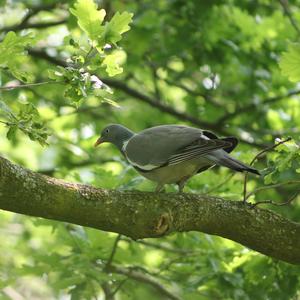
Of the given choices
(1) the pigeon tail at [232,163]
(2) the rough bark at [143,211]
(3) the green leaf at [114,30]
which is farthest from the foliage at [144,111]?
(2) the rough bark at [143,211]

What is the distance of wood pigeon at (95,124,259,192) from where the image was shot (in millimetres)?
4719

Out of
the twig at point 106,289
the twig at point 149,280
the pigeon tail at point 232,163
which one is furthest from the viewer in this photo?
the twig at point 149,280

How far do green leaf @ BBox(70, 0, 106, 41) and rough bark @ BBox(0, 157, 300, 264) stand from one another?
778 mm

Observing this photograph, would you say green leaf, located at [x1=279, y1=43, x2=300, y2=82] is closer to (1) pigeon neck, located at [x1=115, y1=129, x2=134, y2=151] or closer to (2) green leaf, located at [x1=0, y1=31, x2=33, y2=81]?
(2) green leaf, located at [x1=0, y1=31, x2=33, y2=81]

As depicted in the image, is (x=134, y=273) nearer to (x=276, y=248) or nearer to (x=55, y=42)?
(x=276, y=248)

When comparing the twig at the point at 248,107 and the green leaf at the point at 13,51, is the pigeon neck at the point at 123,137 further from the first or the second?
the green leaf at the point at 13,51

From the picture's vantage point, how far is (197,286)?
5.32 metres

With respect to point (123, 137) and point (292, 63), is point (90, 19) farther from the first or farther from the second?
point (123, 137)

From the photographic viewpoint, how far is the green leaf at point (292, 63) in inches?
154

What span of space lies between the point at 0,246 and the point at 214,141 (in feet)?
14.3

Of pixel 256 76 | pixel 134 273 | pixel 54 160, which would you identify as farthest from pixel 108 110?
pixel 134 273

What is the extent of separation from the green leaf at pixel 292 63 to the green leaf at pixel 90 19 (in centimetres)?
114

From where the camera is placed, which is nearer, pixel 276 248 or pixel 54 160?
pixel 276 248

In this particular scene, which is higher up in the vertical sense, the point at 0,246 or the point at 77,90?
the point at 77,90
